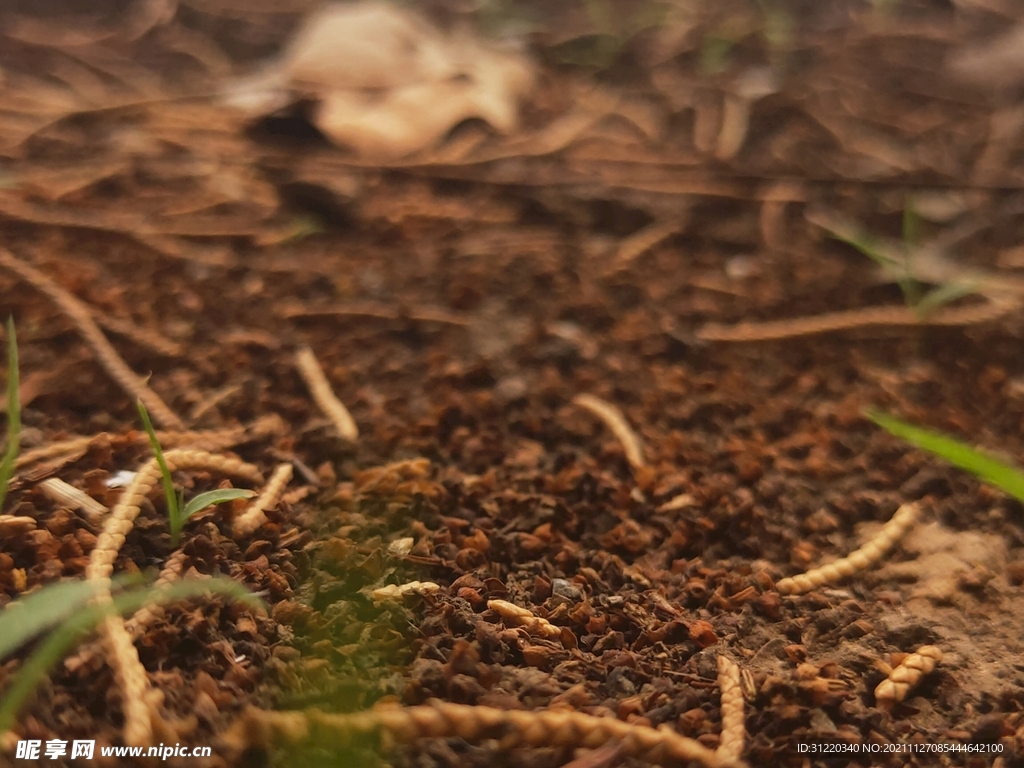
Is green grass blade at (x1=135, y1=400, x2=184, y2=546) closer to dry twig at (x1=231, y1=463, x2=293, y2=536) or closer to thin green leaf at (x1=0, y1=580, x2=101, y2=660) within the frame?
dry twig at (x1=231, y1=463, x2=293, y2=536)

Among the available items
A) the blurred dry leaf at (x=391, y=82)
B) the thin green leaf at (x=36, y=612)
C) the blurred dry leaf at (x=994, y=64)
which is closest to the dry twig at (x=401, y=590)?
the thin green leaf at (x=36, y=612)

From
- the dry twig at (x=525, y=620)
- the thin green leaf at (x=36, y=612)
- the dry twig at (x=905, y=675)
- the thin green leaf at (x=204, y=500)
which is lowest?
the dry twig at (x=905, y=675)

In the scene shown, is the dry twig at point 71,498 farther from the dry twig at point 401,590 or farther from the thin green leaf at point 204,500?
the dry twig at point 401,590

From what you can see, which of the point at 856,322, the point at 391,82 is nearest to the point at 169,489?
the point at 856,322

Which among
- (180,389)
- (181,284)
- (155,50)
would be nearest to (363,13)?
(155,50)

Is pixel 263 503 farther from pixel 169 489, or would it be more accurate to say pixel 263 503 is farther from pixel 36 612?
pixel 36 612

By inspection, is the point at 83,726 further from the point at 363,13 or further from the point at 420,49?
the point at 363,13
